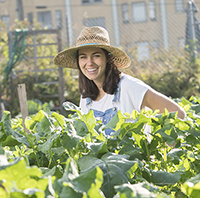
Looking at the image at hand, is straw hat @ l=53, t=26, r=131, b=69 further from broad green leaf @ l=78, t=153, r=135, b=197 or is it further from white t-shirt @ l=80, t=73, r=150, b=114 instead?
broad green leaf @ l=78, t=153, r=135, b=197

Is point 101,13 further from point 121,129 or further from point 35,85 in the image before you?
point 121,129

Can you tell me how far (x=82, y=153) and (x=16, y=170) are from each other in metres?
0.28

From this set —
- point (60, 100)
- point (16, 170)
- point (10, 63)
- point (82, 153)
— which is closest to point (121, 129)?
point (82, 153)

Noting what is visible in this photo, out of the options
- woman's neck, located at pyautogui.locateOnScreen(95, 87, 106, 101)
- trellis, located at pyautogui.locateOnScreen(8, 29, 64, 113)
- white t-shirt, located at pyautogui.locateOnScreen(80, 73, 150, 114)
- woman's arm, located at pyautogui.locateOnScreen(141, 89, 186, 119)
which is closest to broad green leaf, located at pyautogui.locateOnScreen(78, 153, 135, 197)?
woman's arm, located at pyautogui.locateOnScreen(141, 89, 186, 119)

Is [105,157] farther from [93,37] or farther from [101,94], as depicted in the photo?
[101,94]

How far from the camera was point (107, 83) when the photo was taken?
247 cm

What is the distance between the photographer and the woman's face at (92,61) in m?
2.42

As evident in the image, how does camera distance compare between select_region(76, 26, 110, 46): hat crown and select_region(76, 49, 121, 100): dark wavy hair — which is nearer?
select_region(76, 26, 110, 46): hat crown

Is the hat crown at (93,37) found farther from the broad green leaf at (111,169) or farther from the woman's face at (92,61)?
the broad green leaf at (111,169)

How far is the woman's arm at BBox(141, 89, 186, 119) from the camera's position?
1.80m

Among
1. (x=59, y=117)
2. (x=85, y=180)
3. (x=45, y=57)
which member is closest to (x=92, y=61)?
(x=59, y=117)

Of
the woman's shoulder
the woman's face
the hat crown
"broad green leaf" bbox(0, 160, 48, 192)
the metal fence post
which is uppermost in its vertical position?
the metal fence post

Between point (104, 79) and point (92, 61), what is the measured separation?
8.1 inches

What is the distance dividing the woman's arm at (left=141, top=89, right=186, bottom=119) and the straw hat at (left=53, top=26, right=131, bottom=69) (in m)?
0.47
